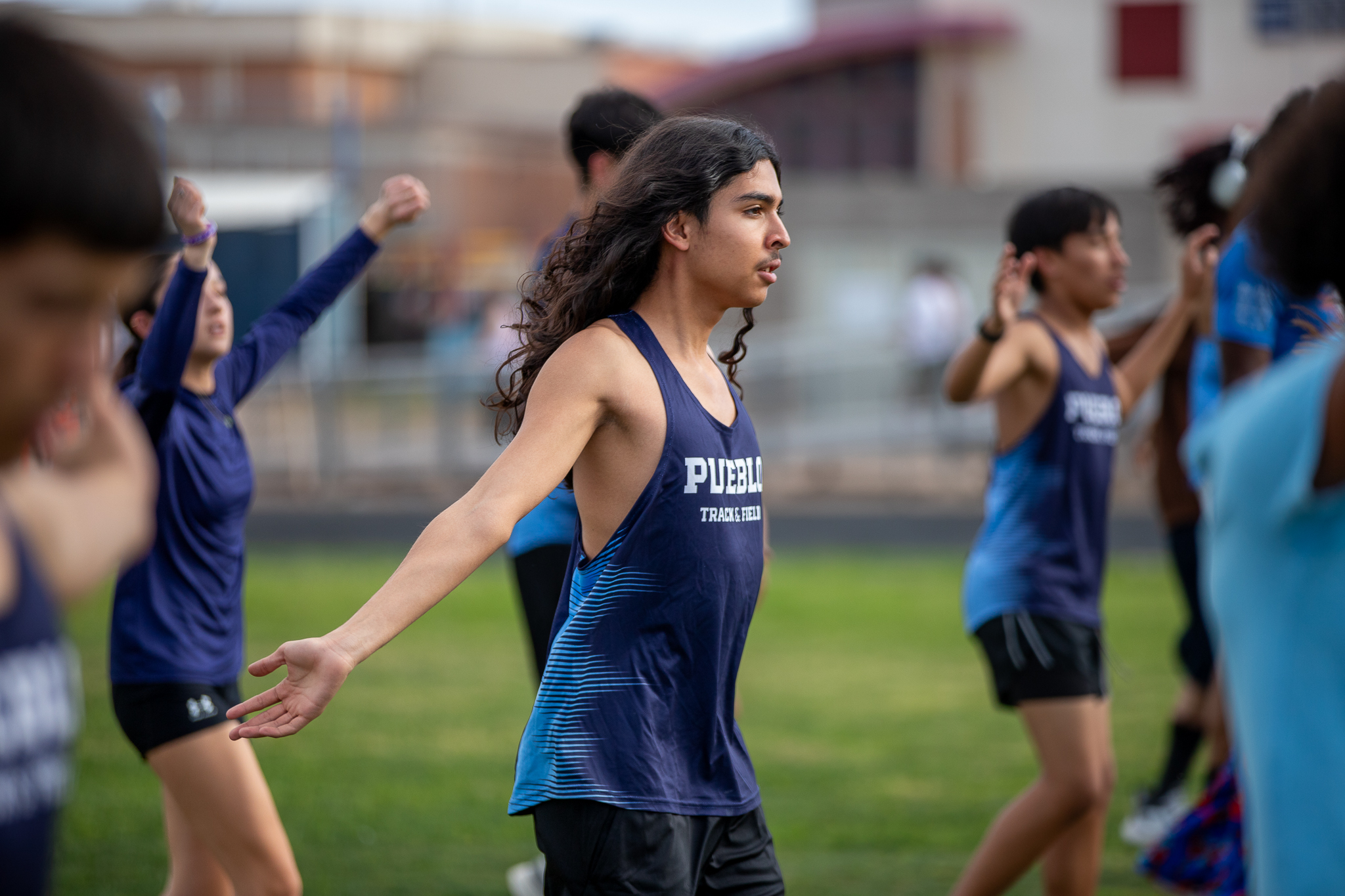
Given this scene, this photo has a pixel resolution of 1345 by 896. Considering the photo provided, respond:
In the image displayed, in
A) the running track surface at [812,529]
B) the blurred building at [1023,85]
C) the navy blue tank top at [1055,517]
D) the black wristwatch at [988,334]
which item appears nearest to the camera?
the black wristwatch at [988,334]

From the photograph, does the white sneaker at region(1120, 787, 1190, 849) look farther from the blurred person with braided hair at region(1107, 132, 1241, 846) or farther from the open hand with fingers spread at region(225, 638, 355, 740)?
the open hand with fingers spread at region(225, 638, 355, 740)

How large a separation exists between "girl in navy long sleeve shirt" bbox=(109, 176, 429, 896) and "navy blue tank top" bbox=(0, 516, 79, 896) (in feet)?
6.91

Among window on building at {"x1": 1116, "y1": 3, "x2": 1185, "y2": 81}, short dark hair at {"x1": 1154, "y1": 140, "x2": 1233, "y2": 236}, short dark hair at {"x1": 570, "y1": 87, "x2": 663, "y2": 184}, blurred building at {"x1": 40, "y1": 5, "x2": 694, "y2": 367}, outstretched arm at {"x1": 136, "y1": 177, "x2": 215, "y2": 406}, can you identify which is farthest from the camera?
window on building at {"x1": 1116, "y1": 3, "x2": 1185, "y2": 81}

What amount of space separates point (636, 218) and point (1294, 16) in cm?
3059

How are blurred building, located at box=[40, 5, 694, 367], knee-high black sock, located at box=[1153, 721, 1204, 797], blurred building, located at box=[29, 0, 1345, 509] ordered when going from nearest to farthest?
knee-high black sock, located at box=[1153, 721, 1204, 797]
blurred building, located at box=[29, 0, 1345, 509]
blurred building, located at box=[40, 5, 694, 367]

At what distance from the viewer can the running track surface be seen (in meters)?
14.6

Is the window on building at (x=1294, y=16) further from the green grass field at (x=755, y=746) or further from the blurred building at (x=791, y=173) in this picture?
the green grass field at (x=755, y=746)

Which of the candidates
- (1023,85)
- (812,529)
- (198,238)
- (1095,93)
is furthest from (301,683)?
(1023,85)

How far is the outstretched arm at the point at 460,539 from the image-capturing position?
2506 mm

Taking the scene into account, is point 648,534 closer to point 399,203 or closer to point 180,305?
point 180,305

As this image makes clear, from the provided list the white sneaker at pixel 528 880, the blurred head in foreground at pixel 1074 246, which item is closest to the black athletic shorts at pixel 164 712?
the white sneaker at pixel 528 880

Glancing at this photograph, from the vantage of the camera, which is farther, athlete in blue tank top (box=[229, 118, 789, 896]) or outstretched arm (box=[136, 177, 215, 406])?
outstretched arm (box=[136, 177, 215, 406])

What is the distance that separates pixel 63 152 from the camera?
1.53m

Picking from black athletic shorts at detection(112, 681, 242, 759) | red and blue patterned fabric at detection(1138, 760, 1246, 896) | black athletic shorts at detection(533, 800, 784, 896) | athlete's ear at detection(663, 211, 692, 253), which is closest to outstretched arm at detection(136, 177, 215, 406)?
black athletic shorts at detection(112, 681, 242, 759)
